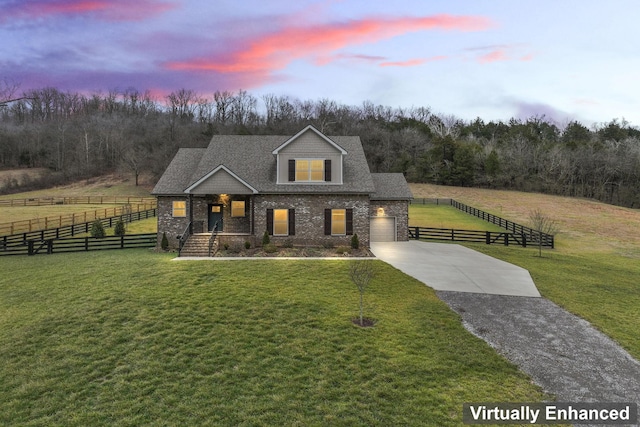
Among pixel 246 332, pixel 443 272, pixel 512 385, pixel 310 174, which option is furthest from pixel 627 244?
pixel 246 332

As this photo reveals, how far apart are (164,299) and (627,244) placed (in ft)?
133

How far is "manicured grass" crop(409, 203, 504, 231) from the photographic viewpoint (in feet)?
120

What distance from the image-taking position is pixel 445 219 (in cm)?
4091

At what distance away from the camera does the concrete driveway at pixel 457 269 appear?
48.5 ft

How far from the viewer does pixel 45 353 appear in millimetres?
8727

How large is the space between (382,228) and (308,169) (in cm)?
821

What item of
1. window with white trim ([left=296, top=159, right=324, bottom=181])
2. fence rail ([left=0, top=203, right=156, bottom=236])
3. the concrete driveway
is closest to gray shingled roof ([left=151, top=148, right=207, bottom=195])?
window with white trim ([left=296, top=159, right=324, bottom=181])

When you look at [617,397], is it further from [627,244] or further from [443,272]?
[627,244]

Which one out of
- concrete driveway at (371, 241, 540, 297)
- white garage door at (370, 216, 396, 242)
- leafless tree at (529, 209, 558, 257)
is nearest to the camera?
concrete driveway at (371, 241, 540, 297)

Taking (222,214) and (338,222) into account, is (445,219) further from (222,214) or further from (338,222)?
(222,214)

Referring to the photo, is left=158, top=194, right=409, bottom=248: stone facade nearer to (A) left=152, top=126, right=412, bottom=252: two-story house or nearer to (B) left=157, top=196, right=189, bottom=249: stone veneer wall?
(A) left=152, top=126, right=412, bottom=252: two-story house

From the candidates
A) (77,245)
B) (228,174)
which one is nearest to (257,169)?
(228,174)

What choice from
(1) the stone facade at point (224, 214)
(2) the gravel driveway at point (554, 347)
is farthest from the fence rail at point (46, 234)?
(2) the gravel driveway at point (554, 347)

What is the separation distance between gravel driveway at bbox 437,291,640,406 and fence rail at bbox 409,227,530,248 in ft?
49.9
